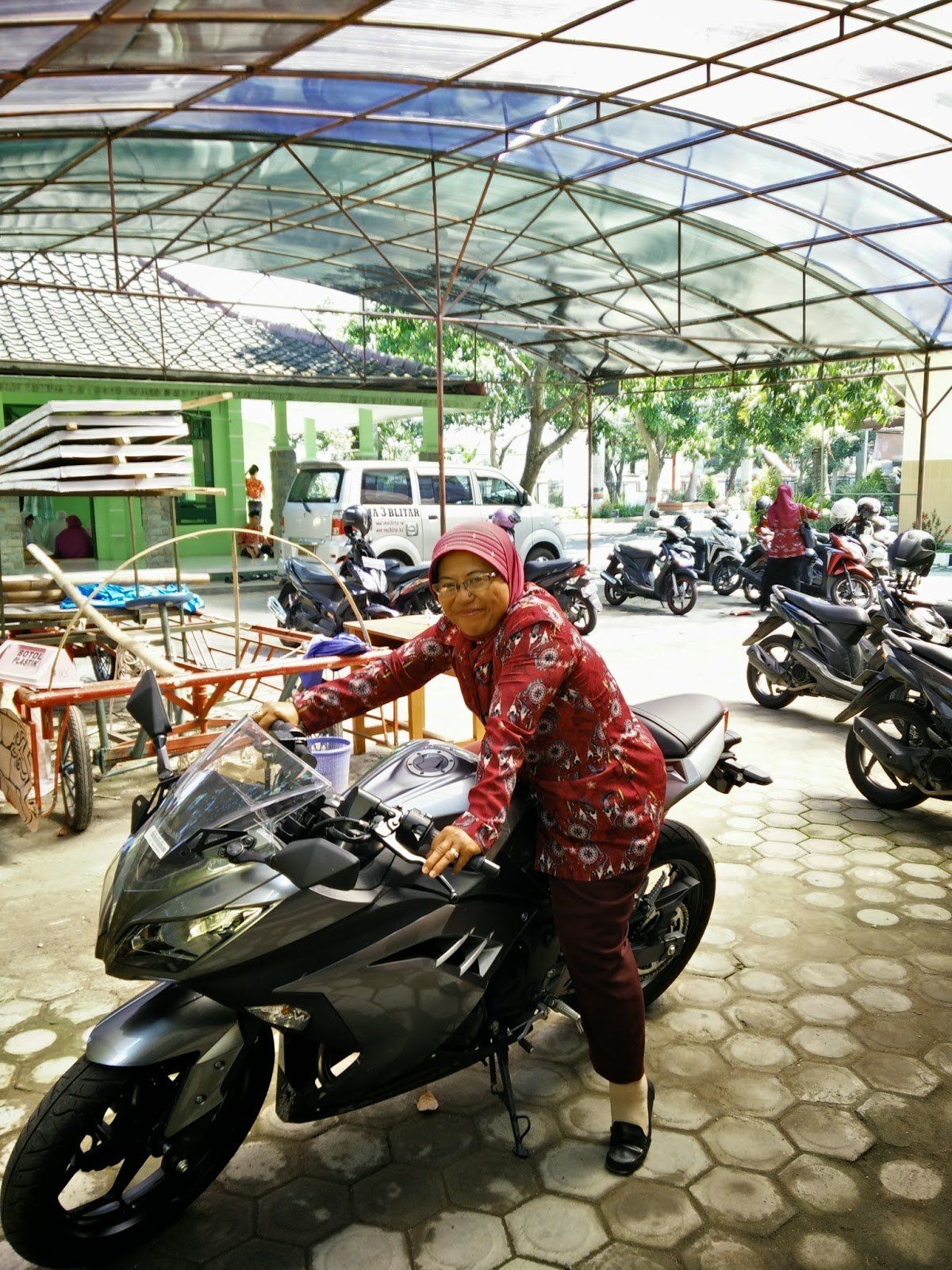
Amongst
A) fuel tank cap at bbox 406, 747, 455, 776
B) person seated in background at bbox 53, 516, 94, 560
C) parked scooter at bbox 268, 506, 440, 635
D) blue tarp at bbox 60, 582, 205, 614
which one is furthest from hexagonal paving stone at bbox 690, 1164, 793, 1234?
person seated in background at bbox 53, 516, 94, 560

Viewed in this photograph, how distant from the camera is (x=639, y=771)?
2.29 meters

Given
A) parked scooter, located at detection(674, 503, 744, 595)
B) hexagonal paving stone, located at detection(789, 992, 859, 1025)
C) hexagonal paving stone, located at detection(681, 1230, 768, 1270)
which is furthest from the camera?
parked scooter, located at detection(674, 503, 744, 595)

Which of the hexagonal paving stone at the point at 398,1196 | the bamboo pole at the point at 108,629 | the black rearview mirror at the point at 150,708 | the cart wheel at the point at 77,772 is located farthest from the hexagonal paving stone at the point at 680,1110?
the cart wheel at the point at 77,772

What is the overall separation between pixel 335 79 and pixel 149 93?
1.30m

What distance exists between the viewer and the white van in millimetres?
12125

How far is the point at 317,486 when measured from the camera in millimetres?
12328

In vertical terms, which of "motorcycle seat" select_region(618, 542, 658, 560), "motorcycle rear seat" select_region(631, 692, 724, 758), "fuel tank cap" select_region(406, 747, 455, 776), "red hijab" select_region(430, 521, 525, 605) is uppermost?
"red hijab" select_region(430, 521, 525, 605)

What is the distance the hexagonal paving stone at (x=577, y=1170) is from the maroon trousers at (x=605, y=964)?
0.21m

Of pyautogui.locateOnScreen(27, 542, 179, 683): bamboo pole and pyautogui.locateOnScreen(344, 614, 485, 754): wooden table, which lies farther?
pyautogui.locateOnScreen(344, 614, 485, 754): wooden table

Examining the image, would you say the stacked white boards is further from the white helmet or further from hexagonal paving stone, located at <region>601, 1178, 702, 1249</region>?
the white helmet

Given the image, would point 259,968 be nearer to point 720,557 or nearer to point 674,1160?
point 674,1160

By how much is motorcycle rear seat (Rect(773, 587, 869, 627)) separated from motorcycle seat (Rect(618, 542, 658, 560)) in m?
5.84

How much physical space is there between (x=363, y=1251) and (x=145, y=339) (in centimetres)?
1679

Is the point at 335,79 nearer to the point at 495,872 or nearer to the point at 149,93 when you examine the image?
the point at 149,93
